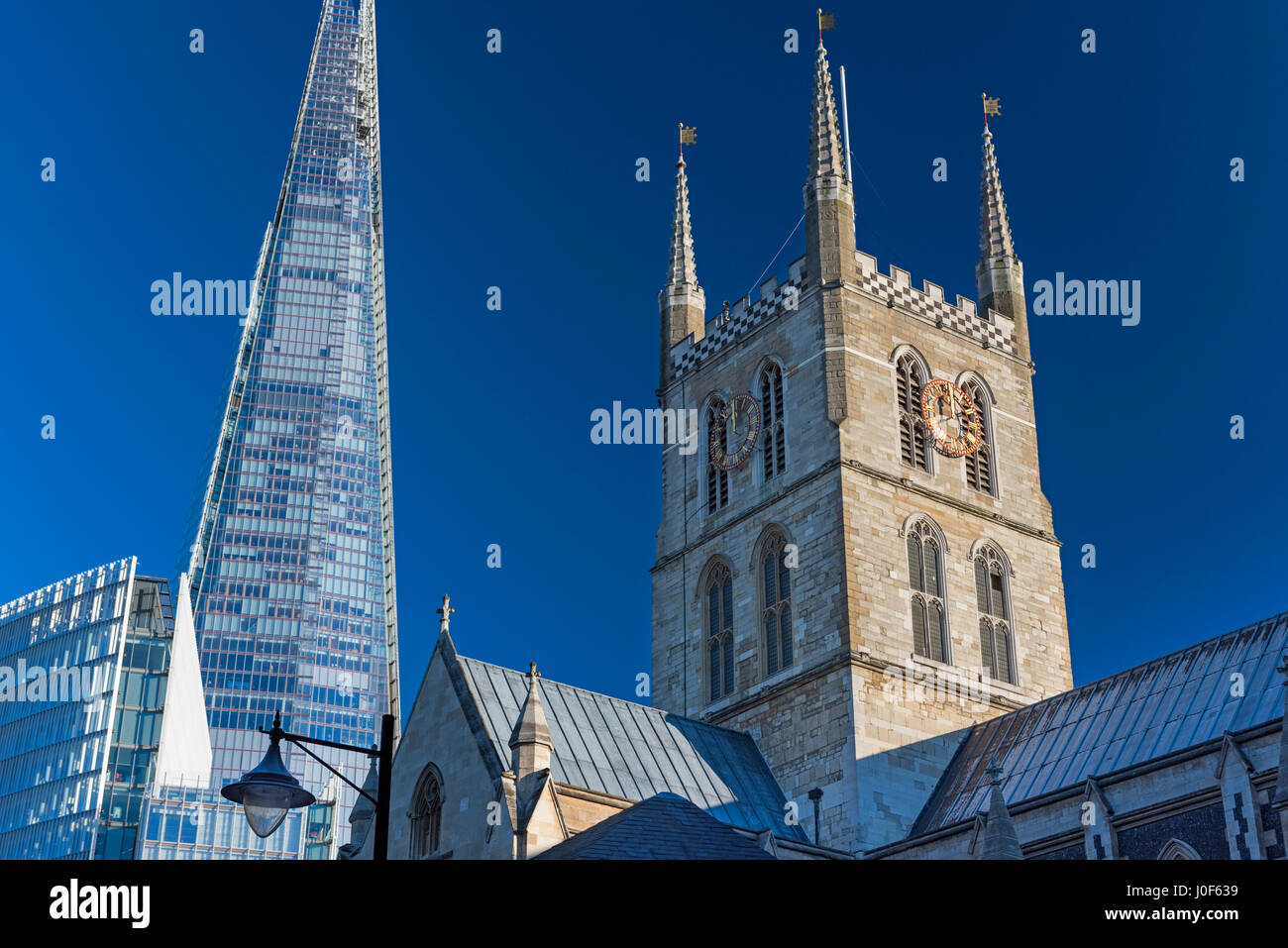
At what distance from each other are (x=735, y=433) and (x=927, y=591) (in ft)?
27.3

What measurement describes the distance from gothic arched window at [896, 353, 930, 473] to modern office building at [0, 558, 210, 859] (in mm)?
86524

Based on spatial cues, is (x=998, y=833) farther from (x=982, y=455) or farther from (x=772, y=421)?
(x=982, y=455)

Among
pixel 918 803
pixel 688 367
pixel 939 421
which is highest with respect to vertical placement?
pixel 688 367

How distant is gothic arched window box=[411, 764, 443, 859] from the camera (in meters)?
34.6

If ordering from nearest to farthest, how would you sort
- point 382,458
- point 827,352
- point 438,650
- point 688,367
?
point 438,650, point 827,352, point 688,367, point 382,458

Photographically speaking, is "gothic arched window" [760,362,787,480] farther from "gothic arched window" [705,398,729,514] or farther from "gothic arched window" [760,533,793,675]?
"gothic arched window" [760,533,793,675]

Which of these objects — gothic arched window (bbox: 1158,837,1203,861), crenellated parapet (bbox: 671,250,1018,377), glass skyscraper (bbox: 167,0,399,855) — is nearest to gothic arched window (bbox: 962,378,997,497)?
crenellated parapet (bbox: 671,250,1018,377)

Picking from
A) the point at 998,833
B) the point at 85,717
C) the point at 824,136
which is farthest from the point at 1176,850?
the point at 85,717

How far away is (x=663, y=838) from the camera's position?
1001 inches

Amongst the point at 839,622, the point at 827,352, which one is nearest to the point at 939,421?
the point at 827,352

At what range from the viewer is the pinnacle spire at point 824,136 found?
163ft
